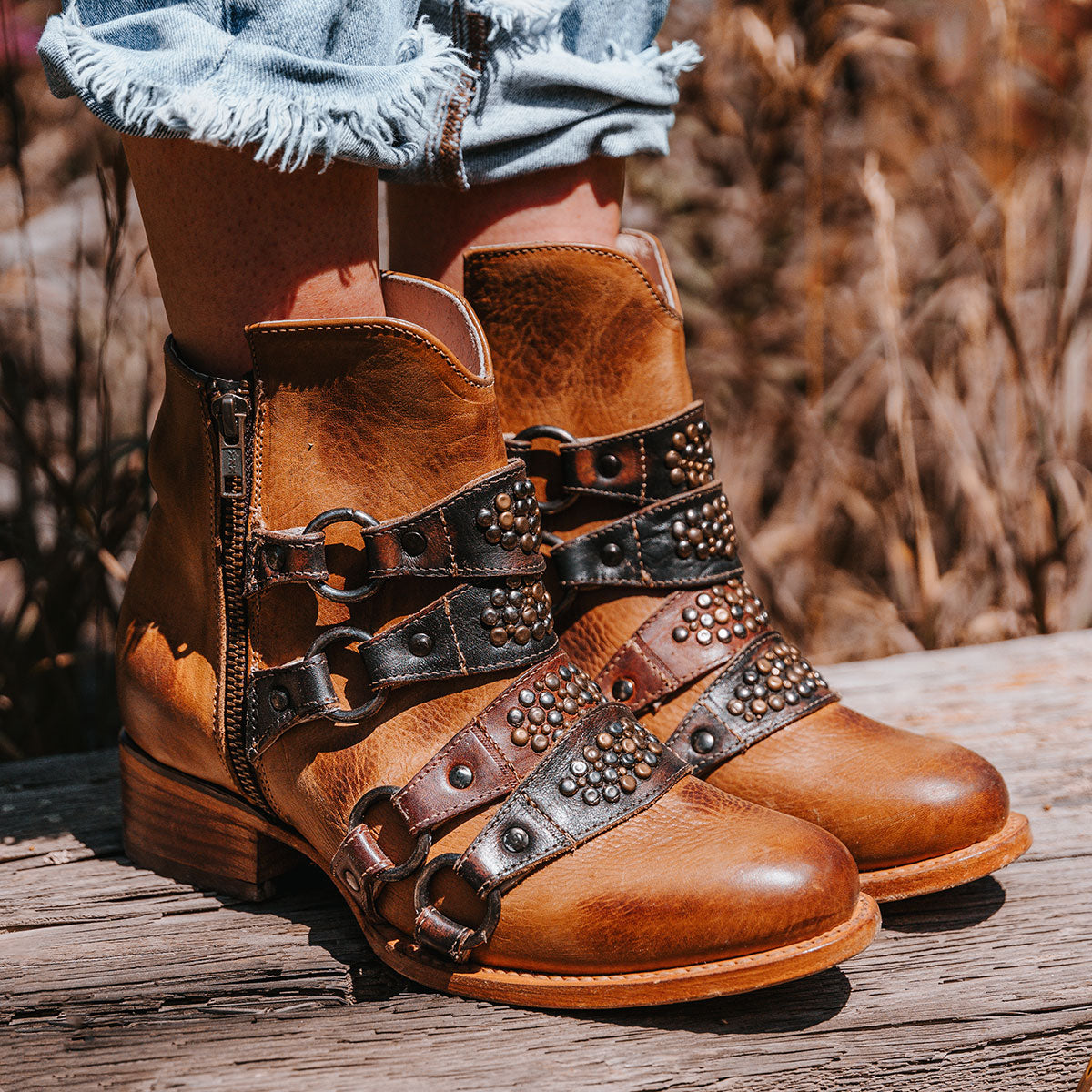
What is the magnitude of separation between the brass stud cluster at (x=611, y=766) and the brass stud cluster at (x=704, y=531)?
234 millimetres

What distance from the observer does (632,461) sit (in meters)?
1.13

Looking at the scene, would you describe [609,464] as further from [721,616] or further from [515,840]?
[515,840]

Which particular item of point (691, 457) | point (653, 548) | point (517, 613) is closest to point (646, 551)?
point (653, 548)

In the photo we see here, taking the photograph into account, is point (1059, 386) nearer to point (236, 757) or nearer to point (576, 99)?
point (576, 99)

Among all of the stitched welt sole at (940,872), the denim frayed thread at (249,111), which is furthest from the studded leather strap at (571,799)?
the denim frayed thread at (249,111)

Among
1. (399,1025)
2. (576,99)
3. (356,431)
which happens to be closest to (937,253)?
(576,99)

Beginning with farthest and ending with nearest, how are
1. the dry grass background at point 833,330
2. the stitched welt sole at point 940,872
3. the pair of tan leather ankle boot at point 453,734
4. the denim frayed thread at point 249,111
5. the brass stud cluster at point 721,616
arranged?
the dry grass background at point 833,330, the brass stud cluster at point 721,616, the stitched welt sole at point 940,872, the pair of tan leather ankle boot at point 453,734, the denim frayed thread at point 249,111

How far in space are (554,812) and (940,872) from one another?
38 centimetres

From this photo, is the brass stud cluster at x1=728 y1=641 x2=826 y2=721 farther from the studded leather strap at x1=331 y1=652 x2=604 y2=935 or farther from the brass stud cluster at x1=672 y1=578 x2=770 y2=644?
the studded leather strap at x1=331 y1=652 x2=604 y2=935

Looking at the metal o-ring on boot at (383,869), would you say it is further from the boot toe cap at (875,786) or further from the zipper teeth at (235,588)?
the boot toe cap at (875,786)

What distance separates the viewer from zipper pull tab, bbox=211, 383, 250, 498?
925 millimetres

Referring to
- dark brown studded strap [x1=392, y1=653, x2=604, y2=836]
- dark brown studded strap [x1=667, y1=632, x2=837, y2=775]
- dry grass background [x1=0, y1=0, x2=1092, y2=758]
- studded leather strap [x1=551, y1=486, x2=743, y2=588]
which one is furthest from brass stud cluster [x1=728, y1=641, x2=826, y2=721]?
dry grass background [x1=0, y1=0, x2=1092, y2=758]

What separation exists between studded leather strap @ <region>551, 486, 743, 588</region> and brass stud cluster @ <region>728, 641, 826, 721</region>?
0.34 ft

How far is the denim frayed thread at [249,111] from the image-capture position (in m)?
0.78
